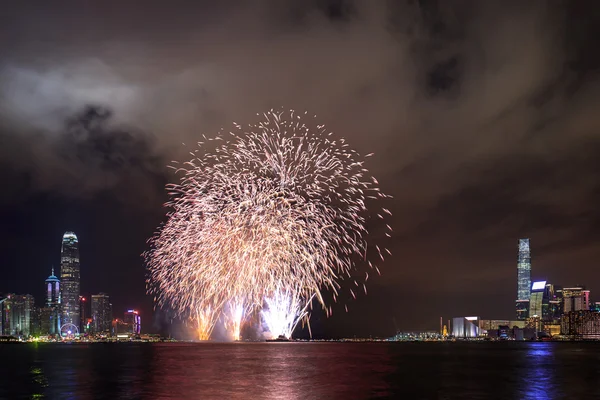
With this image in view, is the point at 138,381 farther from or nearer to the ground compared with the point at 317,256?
nearer to the ground

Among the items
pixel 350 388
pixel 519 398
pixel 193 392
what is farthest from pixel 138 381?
pixel 519 398

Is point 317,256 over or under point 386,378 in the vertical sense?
over

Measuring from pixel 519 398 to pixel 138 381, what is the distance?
26634 mm

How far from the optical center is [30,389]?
42.0 meters

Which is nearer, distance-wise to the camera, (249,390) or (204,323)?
(249,390)

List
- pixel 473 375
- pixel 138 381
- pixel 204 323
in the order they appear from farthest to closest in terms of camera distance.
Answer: pixel 204 323, pixel 473 375, pixel 138 381

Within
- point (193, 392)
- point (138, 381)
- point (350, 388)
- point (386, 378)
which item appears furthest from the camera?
point (386, 378)

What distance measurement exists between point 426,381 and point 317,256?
20.1 meters

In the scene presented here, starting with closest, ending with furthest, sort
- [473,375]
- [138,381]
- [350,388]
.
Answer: [350,388]
[138,381]
[473,375]

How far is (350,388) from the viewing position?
40.5 meters

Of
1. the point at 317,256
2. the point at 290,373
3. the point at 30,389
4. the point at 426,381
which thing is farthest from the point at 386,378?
the point at 30,389

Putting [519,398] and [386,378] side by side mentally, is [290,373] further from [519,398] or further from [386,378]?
[519,398]

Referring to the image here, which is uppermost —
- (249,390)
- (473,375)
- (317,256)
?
(317,256)

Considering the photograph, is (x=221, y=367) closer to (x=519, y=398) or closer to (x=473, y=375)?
(x=473, y=375)
